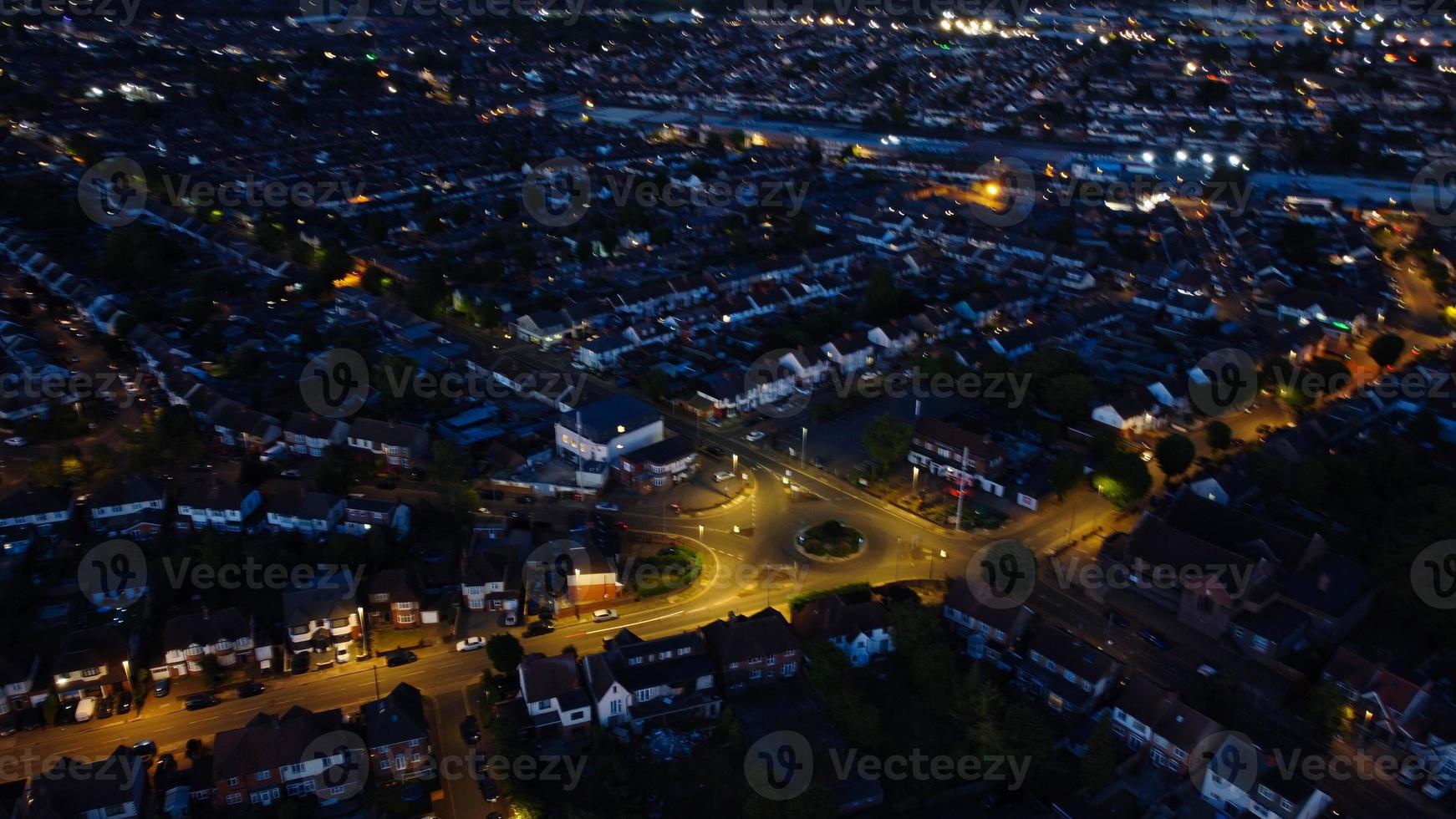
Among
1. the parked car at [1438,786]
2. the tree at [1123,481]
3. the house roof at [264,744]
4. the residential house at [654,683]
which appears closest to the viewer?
the house roof at [264,744]

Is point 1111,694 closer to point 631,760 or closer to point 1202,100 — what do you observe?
point 631,760

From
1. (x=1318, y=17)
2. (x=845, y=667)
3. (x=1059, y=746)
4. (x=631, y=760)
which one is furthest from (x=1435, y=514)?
(x=1318, y=17)

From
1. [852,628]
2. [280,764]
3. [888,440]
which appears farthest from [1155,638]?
[280,764]

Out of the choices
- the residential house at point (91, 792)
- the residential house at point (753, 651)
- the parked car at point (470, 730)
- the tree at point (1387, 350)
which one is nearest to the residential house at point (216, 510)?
the residential house at point (91, 792)

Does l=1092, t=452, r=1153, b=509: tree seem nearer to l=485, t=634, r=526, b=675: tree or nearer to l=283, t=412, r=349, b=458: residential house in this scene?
l=485, t=634, r=526, b=675: tree

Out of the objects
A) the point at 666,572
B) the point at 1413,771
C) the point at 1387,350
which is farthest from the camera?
the point at 1387,350

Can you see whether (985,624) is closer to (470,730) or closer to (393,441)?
(470,730)

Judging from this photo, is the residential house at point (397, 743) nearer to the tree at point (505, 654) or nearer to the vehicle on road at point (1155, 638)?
the tree at point (505, 654)
